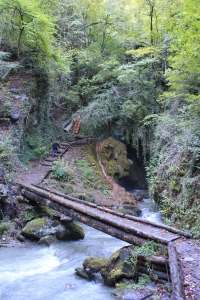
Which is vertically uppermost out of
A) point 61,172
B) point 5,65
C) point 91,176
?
point 5,65

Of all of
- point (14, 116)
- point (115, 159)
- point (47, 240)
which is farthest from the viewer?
point (115, 159)

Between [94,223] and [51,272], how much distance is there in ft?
5.98

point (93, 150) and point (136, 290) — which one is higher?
point (93, 150)

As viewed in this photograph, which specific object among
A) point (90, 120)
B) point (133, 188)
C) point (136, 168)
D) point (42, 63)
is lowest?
point (133, 188)

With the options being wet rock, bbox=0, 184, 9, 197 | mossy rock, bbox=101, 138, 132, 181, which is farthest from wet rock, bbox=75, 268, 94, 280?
mossy rock, bbox=101, 138, 132, 181

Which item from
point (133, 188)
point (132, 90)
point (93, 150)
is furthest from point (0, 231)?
point (132, 90)

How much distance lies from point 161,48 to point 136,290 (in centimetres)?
1420

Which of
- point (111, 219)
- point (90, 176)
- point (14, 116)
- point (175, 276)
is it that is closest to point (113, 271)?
point (111, 219)

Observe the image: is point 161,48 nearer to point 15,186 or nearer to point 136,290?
point 15,186

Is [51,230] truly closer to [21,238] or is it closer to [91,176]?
[21,238]

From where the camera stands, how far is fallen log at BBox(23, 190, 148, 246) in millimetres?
5805

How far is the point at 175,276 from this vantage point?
3.79m

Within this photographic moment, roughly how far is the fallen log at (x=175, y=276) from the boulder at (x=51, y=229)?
5.07 m

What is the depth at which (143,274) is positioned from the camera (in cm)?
507
